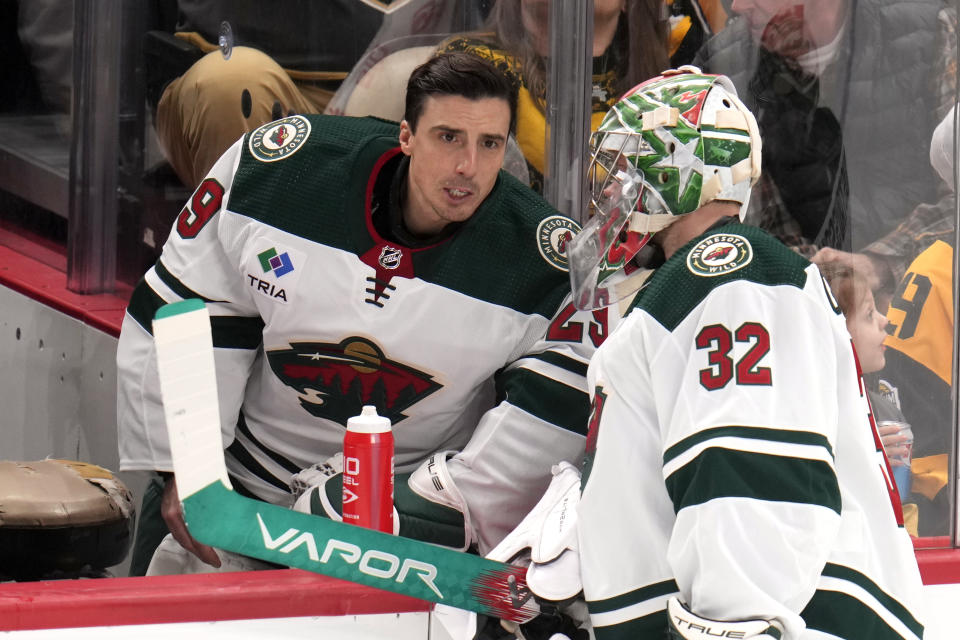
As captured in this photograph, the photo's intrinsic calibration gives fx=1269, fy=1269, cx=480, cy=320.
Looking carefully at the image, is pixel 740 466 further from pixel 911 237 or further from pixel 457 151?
pixel 911 237

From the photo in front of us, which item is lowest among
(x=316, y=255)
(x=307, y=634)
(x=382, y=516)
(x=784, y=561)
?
(x=307, y=634)

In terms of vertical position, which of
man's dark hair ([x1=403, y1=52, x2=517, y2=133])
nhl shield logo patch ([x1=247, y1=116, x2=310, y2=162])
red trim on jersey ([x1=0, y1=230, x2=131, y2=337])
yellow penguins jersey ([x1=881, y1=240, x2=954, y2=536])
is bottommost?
red trim on jersey ([x1=0, y1=230, x2=131, y2=337])

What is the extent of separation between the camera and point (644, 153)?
1619 mm

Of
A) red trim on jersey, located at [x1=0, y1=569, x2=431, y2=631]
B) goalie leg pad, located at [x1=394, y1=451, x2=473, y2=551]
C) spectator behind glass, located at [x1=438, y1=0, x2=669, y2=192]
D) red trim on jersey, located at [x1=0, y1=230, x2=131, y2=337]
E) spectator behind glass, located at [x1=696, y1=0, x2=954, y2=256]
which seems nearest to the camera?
red trim on jersey, located at [x1=0, y1=569, x2=431, y2=631]

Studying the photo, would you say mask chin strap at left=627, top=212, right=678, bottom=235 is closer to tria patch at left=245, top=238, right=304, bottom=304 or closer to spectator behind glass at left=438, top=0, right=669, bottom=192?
tria patch at left=245, top=238, right=304, bottom=304

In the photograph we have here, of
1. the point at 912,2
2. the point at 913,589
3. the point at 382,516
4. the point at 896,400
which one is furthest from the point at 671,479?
the point at 912,2

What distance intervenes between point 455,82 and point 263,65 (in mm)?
1201

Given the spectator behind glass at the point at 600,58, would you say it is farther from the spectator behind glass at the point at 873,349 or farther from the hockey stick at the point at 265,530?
the hockey stick at the point at 265,530

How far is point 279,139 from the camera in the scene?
2256mm

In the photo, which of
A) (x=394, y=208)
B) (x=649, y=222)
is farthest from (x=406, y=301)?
(x=649, y=222)

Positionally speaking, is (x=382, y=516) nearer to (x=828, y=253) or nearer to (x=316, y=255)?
(x=316, y=255)

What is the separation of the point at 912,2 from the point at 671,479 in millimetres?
1270

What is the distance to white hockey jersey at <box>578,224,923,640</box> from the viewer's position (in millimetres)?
1364

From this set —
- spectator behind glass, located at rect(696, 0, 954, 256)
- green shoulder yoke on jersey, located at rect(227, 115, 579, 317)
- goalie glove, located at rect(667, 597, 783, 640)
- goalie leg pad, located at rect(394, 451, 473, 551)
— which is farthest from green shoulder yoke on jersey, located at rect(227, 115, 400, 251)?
goalie glove, located at rect(667, 597, 783, 640)
